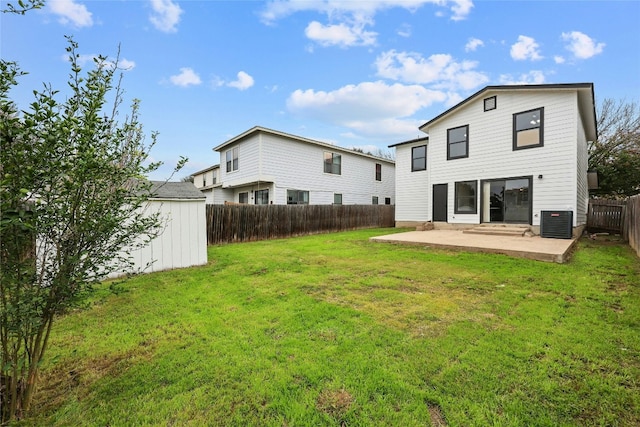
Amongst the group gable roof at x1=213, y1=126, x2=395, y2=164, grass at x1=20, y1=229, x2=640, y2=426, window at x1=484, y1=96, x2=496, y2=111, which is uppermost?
window at x1=484, y1=96, x2=496, y2=111

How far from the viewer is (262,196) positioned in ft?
52.9

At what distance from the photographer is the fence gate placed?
1214cm

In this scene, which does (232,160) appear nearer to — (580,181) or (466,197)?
(466,197)

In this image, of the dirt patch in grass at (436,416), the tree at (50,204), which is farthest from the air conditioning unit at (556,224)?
the tree at (50,204)

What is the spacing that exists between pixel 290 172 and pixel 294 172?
0.28 metres

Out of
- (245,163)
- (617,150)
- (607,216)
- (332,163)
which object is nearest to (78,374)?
(245,163)

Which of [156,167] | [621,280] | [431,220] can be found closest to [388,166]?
[431,220]

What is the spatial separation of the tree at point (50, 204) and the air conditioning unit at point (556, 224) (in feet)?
39.4

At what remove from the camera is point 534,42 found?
1178 centimetres

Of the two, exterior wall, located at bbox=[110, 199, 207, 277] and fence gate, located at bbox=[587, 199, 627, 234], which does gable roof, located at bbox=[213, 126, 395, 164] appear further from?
fence gate, located at bbox=[587, 199, 627, 234]

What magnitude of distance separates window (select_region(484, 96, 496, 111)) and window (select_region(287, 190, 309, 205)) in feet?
32.8

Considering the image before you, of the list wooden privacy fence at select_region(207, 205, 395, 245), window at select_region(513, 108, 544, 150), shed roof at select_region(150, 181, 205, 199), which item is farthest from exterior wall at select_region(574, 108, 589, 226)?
shed roof at select_region(150, 181, 205, 199)

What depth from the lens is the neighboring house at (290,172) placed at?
49.0 feet

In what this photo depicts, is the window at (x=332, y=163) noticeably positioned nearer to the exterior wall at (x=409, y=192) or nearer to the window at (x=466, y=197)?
the exterior wall at (x=409, y=192)
